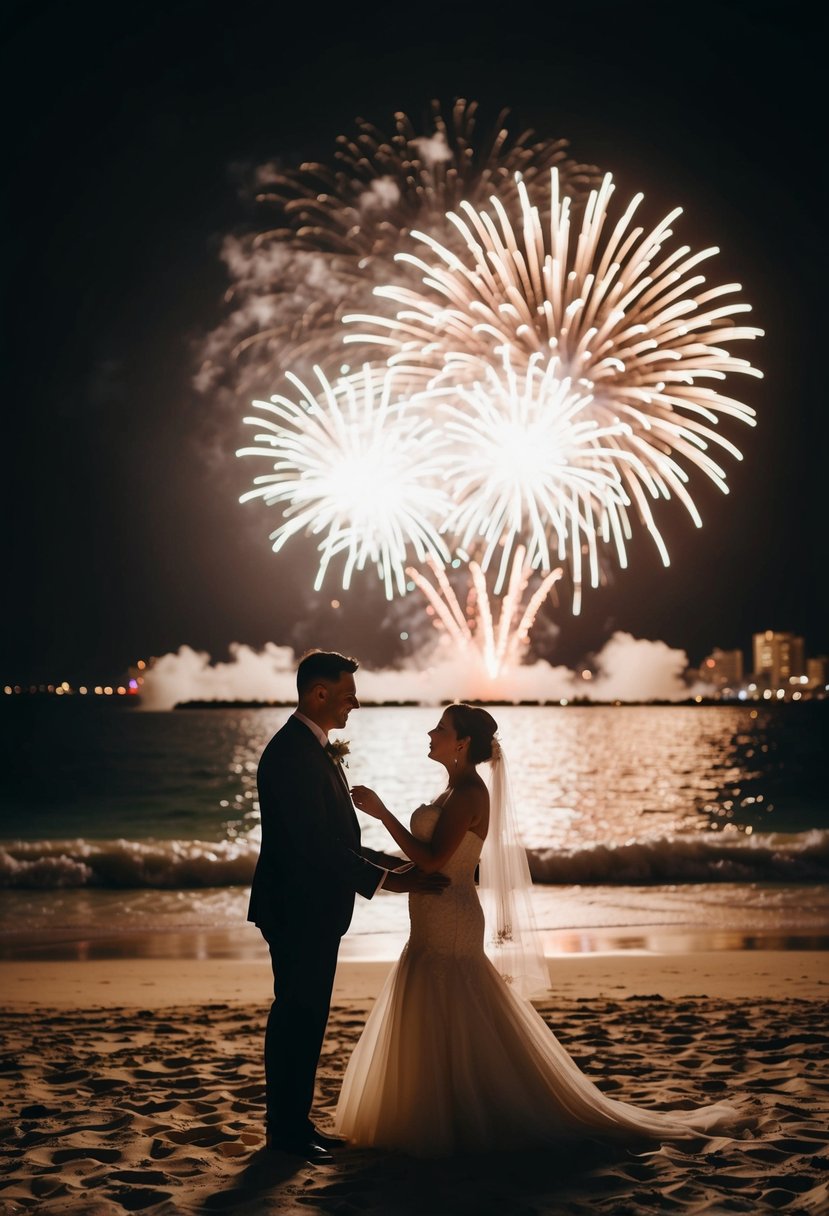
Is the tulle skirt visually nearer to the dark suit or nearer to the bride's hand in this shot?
the dark suit

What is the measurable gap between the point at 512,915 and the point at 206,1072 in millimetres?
2242

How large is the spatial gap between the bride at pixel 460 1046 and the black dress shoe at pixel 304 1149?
9.6 inches

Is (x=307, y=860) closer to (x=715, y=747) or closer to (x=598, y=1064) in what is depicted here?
(x=598, y=1064)

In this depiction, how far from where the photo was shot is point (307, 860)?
507 centimetres

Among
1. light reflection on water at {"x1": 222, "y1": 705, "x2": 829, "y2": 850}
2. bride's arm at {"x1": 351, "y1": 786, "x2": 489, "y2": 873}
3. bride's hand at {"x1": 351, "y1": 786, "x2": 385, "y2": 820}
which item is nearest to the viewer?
bride's hand at {"x1": 351, "y1": 786, "x2": 385, "y2": 820}

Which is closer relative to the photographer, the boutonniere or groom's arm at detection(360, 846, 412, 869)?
the boutonniere

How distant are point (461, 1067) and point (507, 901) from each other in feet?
3.26

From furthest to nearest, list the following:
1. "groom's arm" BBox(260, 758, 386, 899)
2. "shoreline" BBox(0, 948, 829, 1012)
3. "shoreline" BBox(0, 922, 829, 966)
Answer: "shoreline" BBox(0, 922, 829, 966) → "shoreline" BBox(0, 948, 829, 1012) → "groom's arm" BBox(260, 758, 386, 899)

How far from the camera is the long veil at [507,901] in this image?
5.91m

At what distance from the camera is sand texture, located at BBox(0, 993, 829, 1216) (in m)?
4.57

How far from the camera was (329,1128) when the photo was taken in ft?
19.4

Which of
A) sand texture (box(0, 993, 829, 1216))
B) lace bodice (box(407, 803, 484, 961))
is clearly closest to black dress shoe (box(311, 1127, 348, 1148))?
sand texture (box(0, 993, 829, 1216))

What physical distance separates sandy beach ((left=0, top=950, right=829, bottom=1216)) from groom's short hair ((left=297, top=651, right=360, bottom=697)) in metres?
1.96

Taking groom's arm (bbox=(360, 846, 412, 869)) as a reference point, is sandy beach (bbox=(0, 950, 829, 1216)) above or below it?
below
